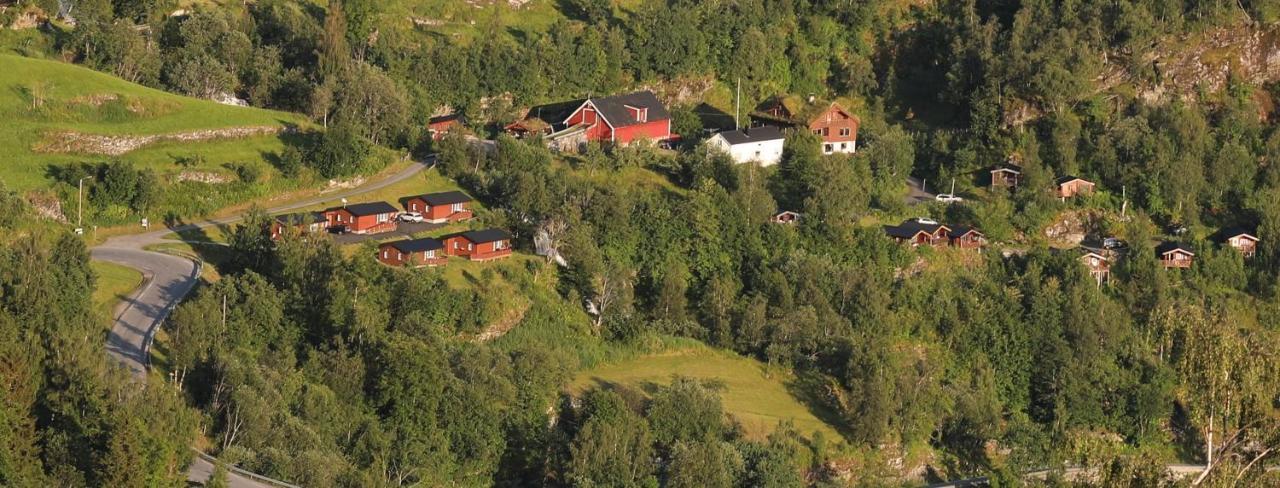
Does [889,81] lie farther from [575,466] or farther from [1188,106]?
[575,466]

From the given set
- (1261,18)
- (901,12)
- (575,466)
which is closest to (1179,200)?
(1261,18)

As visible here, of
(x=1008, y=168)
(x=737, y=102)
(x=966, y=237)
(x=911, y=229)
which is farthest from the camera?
(x=737, y=102)

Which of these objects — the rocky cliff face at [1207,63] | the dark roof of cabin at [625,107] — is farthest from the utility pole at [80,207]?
the rocky cliff face at [1207,63]

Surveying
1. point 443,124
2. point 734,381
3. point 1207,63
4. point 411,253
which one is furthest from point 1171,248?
point 411,253

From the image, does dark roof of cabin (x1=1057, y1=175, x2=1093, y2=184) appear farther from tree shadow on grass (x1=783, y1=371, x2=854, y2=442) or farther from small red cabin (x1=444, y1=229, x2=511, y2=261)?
small red cabin (x1=444, y1=229, x2=511, y2=261)

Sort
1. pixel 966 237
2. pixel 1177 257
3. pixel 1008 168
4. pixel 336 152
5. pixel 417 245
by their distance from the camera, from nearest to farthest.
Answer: pixel 417 245 < pixel 336 152 < pixel 966 237 < pixel 1177 257 < pixel 1008 168

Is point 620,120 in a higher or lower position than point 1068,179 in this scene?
higher

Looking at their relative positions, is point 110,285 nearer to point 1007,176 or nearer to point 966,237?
point 966,237
